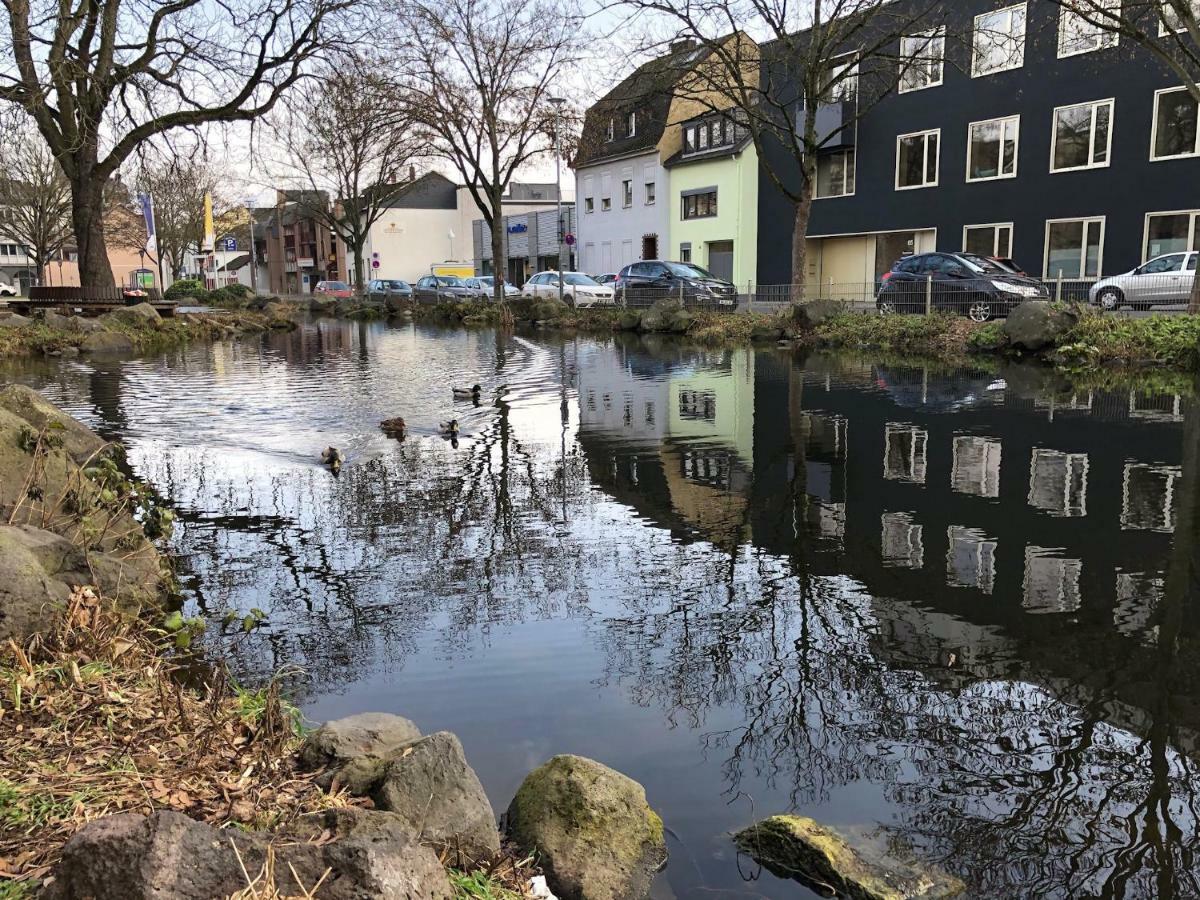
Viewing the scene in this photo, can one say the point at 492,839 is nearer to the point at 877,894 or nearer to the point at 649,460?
the point at 877,894

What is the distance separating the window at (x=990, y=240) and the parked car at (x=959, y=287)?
9010 mm

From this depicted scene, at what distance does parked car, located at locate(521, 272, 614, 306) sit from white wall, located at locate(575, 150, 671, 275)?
340 inches

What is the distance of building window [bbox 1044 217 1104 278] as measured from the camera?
31656 millimetres

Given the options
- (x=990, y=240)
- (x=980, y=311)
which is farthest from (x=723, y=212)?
(x=980, y=311)

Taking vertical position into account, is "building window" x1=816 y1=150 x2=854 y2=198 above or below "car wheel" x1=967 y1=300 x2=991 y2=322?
above

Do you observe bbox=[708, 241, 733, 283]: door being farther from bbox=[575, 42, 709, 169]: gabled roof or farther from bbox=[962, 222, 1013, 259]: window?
bbox=[962, 222, 1013, 259]: window

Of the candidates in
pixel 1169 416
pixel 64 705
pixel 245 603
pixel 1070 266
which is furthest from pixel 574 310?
pixel 64 705

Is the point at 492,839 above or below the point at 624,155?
below

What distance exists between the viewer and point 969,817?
3773 millimetres

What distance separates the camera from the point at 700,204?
47.3 m

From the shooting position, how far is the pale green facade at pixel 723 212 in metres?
44.2

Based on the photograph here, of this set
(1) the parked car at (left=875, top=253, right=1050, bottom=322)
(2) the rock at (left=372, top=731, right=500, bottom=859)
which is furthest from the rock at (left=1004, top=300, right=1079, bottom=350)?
(2) the rock at (left=372, top=731, right=500, bottom=859)

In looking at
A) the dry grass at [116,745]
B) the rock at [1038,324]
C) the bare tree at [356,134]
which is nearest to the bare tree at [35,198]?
the bare tree at [356,134]

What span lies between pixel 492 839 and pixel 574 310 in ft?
111
